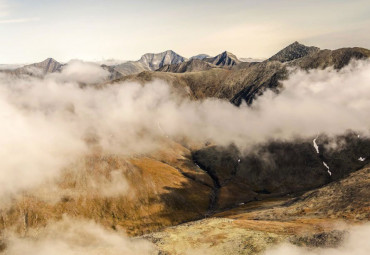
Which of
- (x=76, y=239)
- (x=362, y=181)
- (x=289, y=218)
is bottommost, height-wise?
(x=76, y=239)

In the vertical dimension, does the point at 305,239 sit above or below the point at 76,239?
above

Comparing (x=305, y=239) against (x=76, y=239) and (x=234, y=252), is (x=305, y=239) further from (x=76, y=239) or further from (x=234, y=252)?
(x=76, y=239)

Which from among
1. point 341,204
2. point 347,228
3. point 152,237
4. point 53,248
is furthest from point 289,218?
point 53,248

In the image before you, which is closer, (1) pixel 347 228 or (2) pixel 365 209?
(1) pixel 347 228

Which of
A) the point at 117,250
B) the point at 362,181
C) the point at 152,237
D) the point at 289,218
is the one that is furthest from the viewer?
the point at 362,181

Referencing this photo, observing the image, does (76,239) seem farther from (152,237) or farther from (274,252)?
(274,252)

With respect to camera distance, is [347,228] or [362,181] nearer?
[347,228]

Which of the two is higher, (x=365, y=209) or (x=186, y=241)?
(x=365, y=209)

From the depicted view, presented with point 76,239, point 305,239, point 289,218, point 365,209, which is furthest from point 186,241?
point 76,239

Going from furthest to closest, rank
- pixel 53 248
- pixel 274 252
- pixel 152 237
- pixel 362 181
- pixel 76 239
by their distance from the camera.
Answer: pixel 76 239 → pixel 362 181 → pixel 53 248 → pixel 152 237 → pixel 274 252
